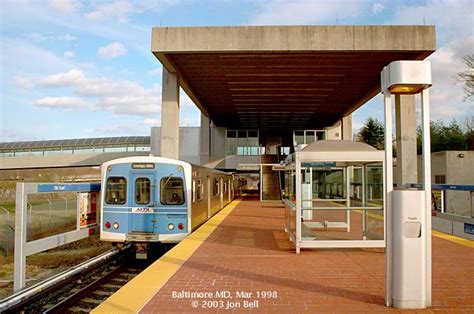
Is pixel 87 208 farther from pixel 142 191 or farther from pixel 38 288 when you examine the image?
pixel 38 288

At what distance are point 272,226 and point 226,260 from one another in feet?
20.2

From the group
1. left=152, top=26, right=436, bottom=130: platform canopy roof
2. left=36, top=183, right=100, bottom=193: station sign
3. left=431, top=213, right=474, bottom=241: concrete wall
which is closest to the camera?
left=36, top=183, right=100, bottom=193: station sign

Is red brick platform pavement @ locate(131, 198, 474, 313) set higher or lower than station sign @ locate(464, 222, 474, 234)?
lower

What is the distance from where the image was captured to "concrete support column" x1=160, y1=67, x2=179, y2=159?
2372cm

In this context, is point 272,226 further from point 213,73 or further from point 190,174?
point 213,73

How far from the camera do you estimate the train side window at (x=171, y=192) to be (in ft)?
36.6

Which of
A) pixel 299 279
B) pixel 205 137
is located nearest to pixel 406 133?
pixel 299 279

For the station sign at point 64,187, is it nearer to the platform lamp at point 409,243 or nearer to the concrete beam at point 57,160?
the platform lamp at point 409,243

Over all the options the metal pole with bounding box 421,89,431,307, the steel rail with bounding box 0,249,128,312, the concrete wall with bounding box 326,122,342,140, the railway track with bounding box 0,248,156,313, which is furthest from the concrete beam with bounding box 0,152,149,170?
the metal pole with bounding box 421,89,431,307

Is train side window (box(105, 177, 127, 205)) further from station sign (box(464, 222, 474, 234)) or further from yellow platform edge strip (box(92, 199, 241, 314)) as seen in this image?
station sign (box(464, 222, 474, 234))

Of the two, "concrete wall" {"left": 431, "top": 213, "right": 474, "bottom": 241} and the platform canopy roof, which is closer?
"concrete wall" {"left": 431, "top": 213, "right": 474, "bottom": 241}

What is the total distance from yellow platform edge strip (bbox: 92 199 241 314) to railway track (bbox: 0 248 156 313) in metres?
1.30

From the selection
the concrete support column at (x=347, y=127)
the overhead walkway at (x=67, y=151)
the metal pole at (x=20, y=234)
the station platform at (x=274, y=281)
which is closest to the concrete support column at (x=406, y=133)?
the station platform at (x=274, y=281)

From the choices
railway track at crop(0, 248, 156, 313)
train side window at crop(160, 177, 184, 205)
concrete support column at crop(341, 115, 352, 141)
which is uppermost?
concrete support column at crop(341, 115, 352, 141)
